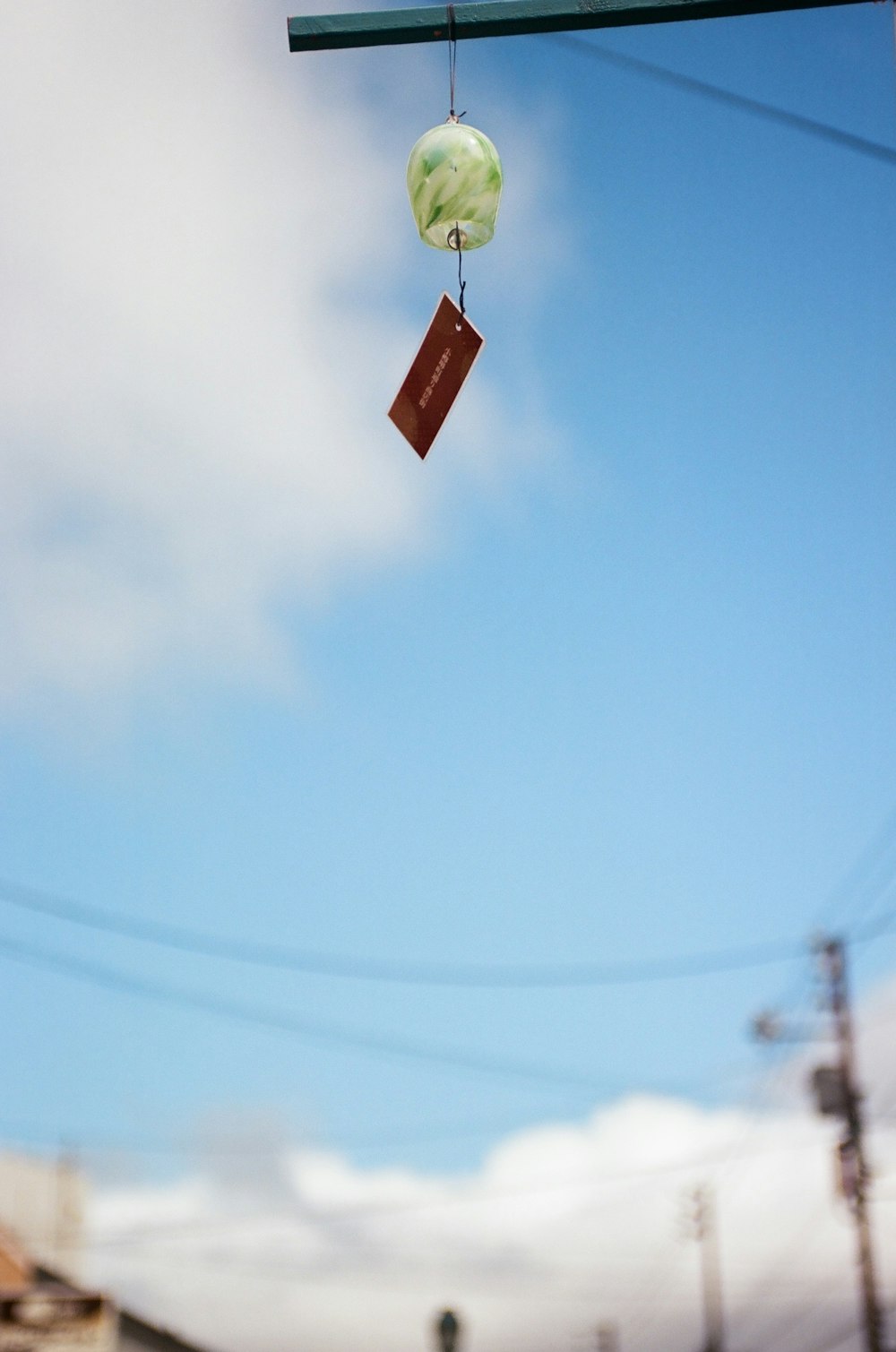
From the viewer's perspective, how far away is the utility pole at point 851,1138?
800 inches

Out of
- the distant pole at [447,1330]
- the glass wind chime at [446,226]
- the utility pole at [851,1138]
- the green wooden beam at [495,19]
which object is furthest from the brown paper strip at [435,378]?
the utility pole at [851,1138]

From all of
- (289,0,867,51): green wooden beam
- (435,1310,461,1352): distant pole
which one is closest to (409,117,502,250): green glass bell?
(289,0,867,51): green wooden beam

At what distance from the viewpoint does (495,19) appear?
5164 millimetres

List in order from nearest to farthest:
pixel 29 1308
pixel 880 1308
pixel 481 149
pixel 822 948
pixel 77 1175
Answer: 1. pixel 481 149
2. pixel 29 1308
3. pixel 880 1308
4. pixel 822 948
5. pixel 77 1175

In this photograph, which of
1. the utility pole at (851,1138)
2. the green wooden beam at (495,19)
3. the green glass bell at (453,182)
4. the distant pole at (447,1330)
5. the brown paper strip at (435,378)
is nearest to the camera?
the green wooden beam at (495,19)

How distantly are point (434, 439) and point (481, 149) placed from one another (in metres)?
1.16

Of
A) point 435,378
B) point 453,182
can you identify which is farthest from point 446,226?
point 435,378

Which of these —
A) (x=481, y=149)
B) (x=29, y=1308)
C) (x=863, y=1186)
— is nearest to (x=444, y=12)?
(x=481, y=149)

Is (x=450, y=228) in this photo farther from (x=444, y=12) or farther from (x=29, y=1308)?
(x=29, y=1308)

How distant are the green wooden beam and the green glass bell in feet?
1.18

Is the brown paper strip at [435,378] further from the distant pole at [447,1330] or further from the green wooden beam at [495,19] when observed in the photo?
the distant pole at [447,1330]

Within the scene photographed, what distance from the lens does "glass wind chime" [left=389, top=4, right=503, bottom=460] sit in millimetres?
5125

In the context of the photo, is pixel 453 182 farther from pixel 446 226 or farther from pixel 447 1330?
pixel 447 1330

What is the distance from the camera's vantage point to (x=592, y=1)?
5.02 metres
